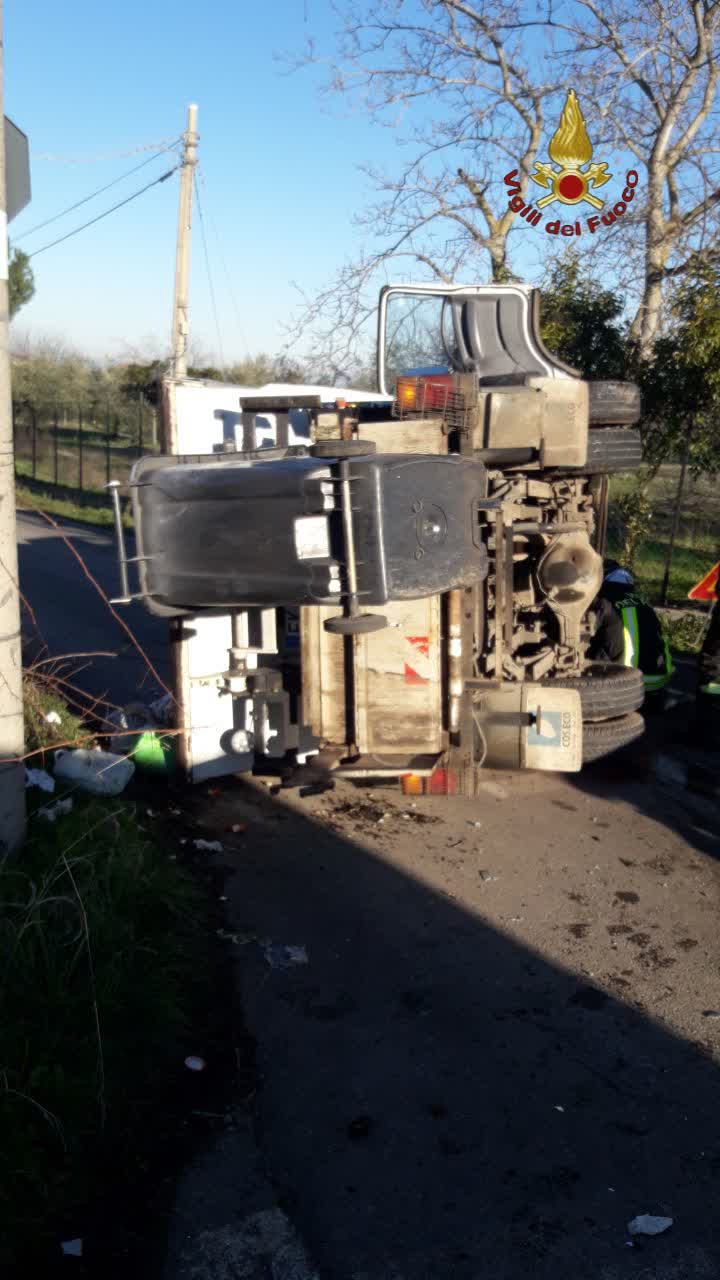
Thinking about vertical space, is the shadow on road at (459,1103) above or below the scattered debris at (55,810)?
below

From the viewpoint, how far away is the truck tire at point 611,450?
686 cm

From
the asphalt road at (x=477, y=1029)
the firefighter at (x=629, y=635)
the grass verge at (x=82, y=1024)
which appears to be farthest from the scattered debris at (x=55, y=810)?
the firefighter at (x=629, y=635)

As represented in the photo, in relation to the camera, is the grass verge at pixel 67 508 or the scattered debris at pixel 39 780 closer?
the scattered debris at pixel 39 780

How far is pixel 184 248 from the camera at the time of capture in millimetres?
15617

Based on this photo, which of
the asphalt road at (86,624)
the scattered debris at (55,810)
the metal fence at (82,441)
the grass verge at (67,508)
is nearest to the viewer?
the scattered debris at (55,810)

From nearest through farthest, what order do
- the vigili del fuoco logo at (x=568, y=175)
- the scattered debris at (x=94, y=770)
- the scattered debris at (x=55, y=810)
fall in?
the scattered debris at (x=55, y=810), the scattered debris at (x=94, y=770), the vigili del fuoco logo at (x=568, y=175)

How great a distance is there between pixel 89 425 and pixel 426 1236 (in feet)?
78.9

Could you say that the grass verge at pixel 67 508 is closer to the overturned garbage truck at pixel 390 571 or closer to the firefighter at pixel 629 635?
the firefighter at pixel 629 635

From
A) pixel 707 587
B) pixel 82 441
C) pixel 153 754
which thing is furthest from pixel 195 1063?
pixel 82 441

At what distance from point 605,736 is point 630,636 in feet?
5.00

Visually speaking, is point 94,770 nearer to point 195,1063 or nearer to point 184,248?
point 195,1063

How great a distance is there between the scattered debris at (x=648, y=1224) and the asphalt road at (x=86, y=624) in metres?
5.46

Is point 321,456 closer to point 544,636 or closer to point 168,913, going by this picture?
point 168,913

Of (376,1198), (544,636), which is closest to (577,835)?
(544,636)
